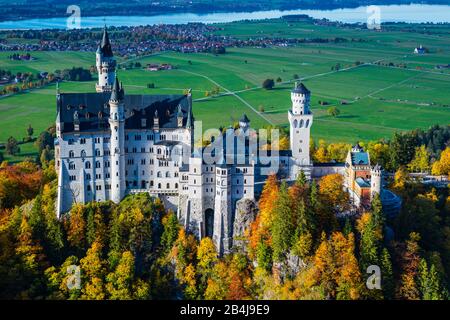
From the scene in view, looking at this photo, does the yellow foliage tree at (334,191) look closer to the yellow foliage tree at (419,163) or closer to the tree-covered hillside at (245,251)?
the tree-covered hillside at (245,251)

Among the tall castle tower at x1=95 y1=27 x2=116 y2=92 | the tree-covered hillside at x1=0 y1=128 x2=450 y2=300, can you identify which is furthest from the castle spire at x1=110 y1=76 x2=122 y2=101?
the tree-covered hillside at x1=0 y1=128 x2=450 y2=300

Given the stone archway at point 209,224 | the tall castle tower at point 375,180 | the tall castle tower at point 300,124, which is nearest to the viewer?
the tall castle tower at point 375,180

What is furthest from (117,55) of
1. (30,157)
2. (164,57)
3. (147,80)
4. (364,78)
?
(30,157)

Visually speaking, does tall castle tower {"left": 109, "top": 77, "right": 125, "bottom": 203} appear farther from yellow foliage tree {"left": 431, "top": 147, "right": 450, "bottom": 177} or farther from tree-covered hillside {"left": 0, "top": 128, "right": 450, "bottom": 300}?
yellow foliage tree {"left": 431, "top": 147, "right": 450, "bottom": 177}

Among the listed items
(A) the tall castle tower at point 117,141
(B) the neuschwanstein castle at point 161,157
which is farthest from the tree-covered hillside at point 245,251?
(B) the neuschwanstein castle at point 161,157

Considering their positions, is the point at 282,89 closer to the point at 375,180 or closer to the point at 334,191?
the point at 334,191

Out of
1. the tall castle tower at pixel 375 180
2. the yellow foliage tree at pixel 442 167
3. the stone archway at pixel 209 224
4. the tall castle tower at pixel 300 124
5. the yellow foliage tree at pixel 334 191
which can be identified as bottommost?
the stone archway at pixel 209 224

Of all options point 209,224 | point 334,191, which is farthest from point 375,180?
point 209,224
